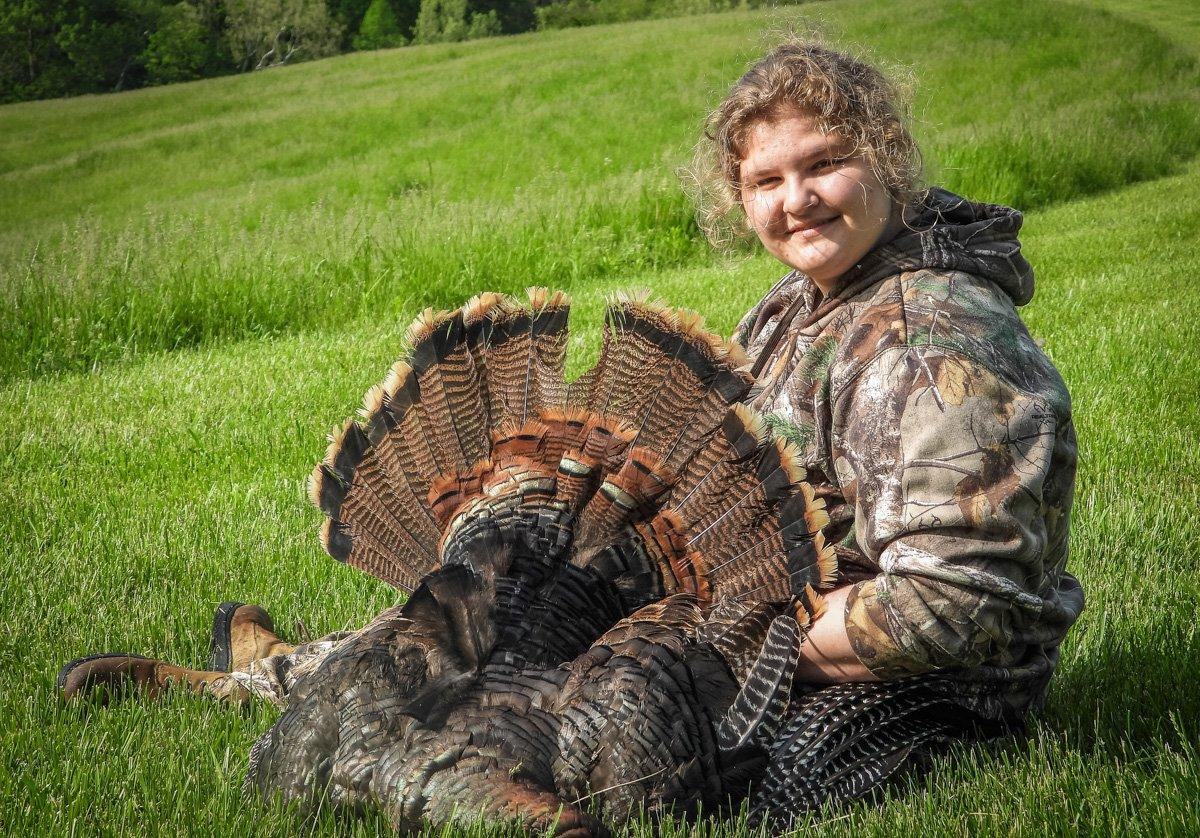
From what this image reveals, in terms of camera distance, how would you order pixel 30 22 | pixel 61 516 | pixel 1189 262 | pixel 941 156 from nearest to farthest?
pixel 61 516, pixel 1189 262, pixel 941 156, pixel 30 22

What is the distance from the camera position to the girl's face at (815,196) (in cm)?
258

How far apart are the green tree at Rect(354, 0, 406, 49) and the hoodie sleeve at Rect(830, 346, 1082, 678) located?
3191cm

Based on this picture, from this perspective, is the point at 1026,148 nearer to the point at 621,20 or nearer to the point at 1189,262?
the point at 1189,262

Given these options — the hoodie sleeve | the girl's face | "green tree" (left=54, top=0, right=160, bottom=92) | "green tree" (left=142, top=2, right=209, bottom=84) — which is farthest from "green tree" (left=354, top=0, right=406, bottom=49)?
the hoodie sleeve

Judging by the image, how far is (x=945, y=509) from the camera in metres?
2.21

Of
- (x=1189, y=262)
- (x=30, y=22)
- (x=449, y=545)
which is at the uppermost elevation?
(x=30, y=22)

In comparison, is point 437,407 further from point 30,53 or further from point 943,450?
point 30,53

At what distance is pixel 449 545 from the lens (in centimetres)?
271

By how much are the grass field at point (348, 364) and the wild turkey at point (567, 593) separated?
187 mm

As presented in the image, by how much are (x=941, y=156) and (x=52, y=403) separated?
10.4m

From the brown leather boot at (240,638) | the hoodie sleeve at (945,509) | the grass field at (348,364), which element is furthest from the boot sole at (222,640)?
the hoodie sleeve at (945,509)

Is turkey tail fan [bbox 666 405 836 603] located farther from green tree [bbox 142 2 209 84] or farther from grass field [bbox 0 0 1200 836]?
green tree [bbox 142 2 209 84]

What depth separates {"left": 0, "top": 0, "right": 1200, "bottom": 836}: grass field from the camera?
2.64 metres

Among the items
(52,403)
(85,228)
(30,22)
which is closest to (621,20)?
(30,22)
